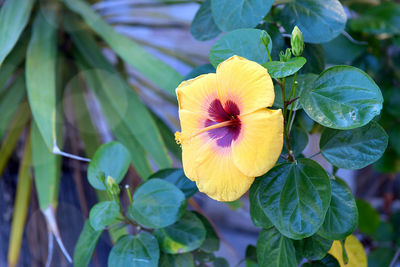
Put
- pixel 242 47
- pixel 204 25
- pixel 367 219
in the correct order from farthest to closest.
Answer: pixel 367 219 → pixel 204 25 → pixel 242 47

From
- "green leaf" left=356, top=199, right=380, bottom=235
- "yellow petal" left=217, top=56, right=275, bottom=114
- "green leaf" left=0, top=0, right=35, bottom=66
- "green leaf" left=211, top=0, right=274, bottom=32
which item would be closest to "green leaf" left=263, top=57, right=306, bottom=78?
A: "yellow petal" left=217, top=56, right=275, bottom=114

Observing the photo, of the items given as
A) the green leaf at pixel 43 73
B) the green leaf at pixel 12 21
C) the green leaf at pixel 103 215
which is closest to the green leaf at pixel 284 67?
the green leaf at pixel 103 215

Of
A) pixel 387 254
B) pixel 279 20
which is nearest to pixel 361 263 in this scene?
pixel 387 254

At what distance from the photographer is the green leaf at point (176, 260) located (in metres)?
0.76

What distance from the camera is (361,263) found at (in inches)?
30.7

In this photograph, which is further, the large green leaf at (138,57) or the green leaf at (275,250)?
the large green leaf at (138,57)

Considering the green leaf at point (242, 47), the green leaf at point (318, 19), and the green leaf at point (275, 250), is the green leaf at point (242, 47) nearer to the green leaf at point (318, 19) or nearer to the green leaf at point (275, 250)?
the green leaf at point (318, 19)

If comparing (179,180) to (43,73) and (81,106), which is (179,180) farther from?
(81,106)

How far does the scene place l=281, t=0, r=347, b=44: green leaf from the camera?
28.3 inches

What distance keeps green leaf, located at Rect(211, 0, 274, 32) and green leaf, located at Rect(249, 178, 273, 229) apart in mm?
282

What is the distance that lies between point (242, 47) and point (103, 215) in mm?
381

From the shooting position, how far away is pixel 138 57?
3.74 feet

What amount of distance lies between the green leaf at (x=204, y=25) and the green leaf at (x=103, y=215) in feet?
1.32

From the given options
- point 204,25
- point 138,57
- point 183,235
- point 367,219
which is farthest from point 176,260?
point 367,219
